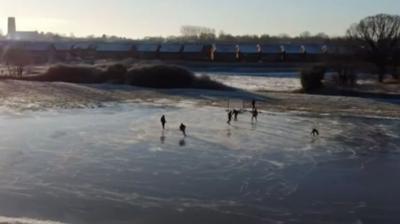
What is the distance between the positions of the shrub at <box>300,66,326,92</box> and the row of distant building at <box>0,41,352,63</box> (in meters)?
38.8

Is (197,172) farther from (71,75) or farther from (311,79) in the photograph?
(71,75)

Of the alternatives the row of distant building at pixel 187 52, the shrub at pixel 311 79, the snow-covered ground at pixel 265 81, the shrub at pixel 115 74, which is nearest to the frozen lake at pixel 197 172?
the shrub at pixel 311 79

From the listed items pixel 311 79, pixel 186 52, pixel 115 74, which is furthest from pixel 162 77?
pixel 186 52

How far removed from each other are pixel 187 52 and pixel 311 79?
49602 mm

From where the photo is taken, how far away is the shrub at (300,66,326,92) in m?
55.1

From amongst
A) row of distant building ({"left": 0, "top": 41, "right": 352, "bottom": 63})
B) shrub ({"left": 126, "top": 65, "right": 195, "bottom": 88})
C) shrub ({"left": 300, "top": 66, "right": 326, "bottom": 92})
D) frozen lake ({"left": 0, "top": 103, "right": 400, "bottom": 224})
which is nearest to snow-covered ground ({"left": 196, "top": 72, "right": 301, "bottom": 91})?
shrub ({"left": 300, "top": 66, "right": 326, "bottom": 92})

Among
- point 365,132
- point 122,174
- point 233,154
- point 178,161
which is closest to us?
point 122,174

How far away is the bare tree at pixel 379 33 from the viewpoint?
7583 centimetres

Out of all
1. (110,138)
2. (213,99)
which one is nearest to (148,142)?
(110,138)

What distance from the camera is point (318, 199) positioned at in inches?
656

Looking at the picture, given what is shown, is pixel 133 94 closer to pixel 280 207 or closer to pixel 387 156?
pixel 387 156

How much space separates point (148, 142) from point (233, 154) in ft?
13.0

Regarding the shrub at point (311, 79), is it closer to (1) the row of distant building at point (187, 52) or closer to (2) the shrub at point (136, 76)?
(2) the shrub at point (136, 76)

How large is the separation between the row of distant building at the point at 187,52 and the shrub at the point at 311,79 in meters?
38.8
